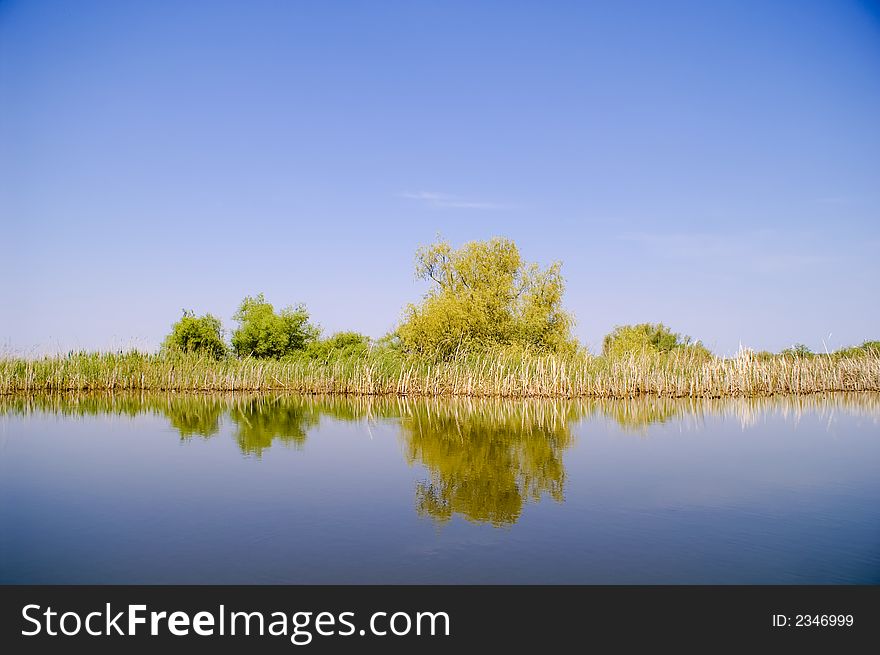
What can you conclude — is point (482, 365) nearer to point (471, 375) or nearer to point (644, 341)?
point (471, 375)

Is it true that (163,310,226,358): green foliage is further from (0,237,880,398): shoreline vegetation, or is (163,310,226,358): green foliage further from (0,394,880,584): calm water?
(0,394,880,584): calm water

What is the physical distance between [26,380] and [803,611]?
128 ft

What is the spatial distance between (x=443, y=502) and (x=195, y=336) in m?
44.3

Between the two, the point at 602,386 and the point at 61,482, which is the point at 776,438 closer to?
the point at 602,386

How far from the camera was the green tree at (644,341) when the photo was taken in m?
41.5

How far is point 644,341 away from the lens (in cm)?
4828

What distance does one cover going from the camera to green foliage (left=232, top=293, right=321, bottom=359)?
52156mm

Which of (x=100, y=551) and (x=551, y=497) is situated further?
(x=551, y=497)

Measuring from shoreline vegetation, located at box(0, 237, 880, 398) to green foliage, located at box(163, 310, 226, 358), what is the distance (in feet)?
25.6

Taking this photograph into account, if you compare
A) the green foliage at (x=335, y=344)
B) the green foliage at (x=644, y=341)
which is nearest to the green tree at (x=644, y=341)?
the green foliage at (x=644, y=341)

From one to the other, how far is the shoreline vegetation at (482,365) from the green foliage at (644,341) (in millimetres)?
349

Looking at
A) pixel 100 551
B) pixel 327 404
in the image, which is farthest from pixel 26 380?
pixel 100 551

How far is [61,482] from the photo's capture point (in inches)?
486

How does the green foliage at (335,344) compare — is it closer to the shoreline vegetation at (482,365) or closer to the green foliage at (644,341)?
the shoreline vegetation at (482,365)
